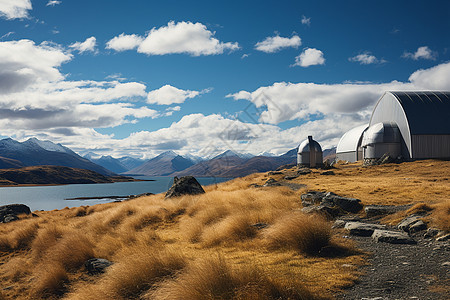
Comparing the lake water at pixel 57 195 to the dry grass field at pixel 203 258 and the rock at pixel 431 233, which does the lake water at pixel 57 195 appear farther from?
the rock at pixel 431 233

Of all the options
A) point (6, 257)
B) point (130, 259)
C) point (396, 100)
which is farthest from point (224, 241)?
point (396, 100)

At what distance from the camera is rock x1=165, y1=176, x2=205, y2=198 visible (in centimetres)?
2131

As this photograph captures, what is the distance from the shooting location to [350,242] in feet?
26.9

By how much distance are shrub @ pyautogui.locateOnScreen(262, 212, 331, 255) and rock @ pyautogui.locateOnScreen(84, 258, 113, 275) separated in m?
4.63

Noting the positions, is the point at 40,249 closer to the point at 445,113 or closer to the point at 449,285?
the point at 449,285

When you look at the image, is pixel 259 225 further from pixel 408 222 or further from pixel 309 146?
pixel 309 146

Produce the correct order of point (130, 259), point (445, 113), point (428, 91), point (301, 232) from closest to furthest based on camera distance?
point (130, 259) < point (301, 232) < point (445, 113) < point (428, 91)

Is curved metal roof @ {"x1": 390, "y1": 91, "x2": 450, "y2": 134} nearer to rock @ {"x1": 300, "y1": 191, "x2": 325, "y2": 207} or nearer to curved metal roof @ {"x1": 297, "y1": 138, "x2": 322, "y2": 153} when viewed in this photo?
curved metal roof @ {"x1": 297, "y1": 138, "x2": 322, "y2": 153}

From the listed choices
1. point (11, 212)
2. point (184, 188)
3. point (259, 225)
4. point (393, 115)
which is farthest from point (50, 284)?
point (393, 115)

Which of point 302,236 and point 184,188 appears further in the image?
point 184,188

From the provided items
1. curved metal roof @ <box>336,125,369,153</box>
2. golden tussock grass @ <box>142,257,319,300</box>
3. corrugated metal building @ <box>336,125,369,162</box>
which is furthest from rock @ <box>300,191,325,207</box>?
curved metal roof @ <box>336,125,369,153</box>

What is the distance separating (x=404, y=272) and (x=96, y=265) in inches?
302

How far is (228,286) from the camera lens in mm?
4934

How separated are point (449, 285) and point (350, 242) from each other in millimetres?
3123
